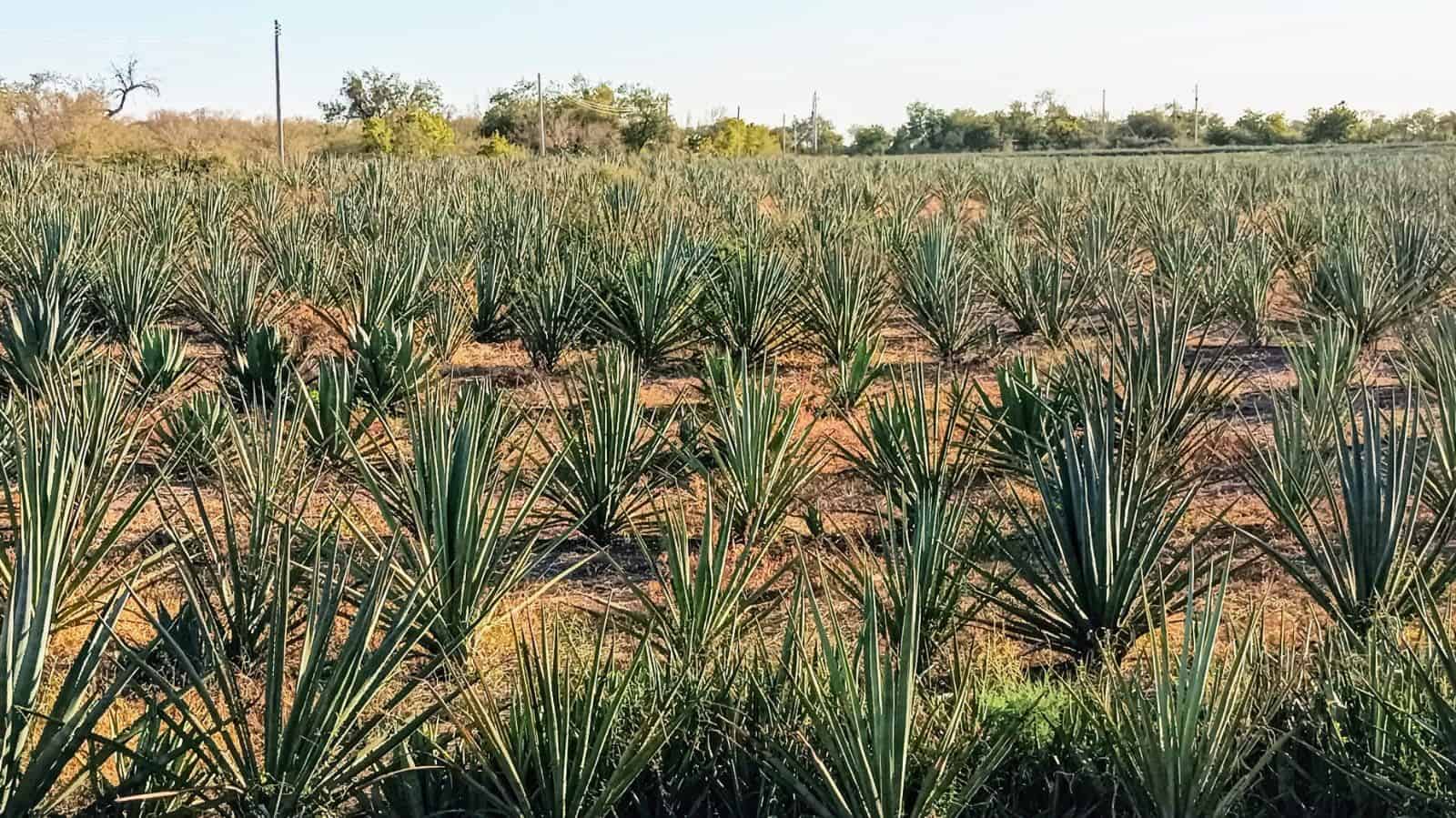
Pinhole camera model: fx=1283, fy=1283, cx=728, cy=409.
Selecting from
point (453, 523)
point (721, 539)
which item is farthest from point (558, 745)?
point (453, 523)

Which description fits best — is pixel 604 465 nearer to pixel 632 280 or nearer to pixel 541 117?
pixel 632 280

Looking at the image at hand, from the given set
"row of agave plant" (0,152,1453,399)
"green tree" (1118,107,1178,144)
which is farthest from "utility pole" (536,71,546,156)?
"green tree" (1118,107,1178,144)

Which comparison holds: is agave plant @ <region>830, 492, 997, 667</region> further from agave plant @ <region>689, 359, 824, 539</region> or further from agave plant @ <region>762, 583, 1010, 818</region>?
agave plant @ <region>689, 359, 824, 539</region>

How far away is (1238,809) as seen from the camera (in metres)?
2.74

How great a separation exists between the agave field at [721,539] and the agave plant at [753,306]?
0.11 feet

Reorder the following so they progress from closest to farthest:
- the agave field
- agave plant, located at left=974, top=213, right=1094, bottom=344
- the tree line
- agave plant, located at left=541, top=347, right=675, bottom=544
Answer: the agave field < agave plant, located at left=541, top=347, right=675, bottom=544 < agave plant, located at left=974, top=213, right=1094, bottom=344 < the tree line

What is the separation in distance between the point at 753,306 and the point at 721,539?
4.45 metres

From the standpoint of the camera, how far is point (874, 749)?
2.53m

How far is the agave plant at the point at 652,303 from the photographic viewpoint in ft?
25.7

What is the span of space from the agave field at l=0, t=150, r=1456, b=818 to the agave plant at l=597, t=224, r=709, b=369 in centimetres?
4

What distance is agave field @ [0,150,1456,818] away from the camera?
263 cm

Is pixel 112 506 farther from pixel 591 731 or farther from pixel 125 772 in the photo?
pixel 591 731

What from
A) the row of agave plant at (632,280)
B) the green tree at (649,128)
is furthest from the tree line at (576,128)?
the row of agave plant at (632,280)

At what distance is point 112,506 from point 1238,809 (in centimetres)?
469
